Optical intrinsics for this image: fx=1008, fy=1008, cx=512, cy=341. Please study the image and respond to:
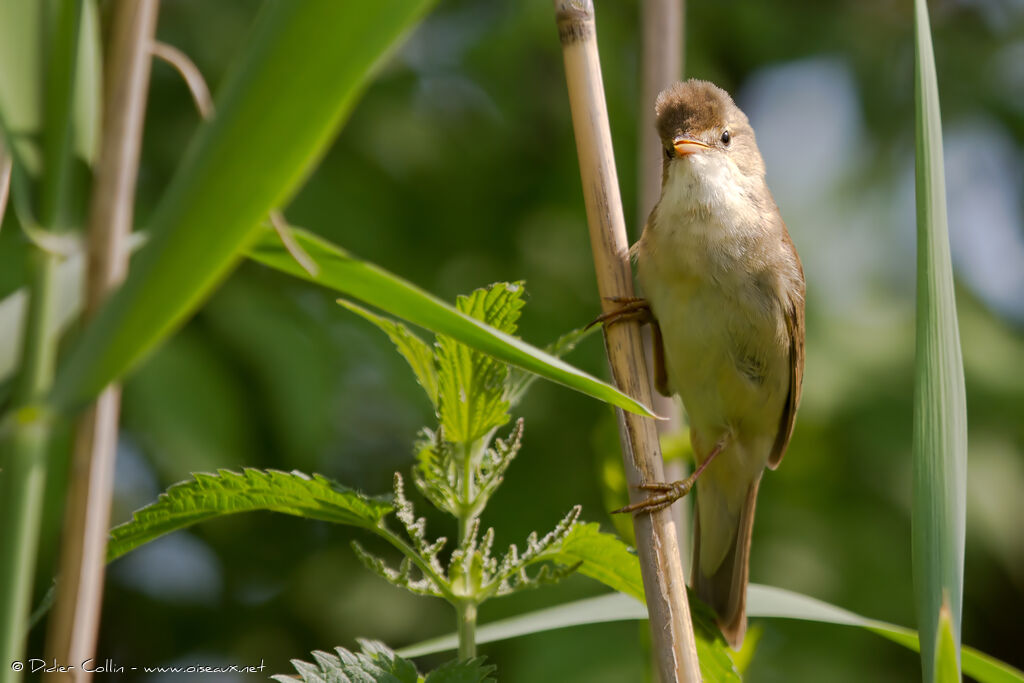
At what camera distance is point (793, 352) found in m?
1.95

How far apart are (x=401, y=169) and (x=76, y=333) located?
1922 millimetres

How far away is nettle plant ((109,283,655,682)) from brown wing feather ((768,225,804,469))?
1071 mm

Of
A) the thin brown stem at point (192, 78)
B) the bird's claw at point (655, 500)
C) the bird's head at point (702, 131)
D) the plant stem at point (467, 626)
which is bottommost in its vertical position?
the plant stem at point (467, 626)

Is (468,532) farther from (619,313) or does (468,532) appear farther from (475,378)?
(619,313)

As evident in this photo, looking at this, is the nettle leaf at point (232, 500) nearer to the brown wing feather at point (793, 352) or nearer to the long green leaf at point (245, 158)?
the long green leaf at point (245, 158)

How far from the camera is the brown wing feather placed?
1.88 m

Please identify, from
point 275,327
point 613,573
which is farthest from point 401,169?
point 613,573

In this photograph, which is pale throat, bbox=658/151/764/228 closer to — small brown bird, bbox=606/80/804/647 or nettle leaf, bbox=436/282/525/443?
small brown bird, bbox=606/80/804/647

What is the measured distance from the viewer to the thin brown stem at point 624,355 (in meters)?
0.92

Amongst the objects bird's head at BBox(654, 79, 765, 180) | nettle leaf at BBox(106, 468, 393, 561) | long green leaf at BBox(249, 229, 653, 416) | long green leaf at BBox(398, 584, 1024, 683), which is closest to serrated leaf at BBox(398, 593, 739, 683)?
long green leaf at BBox(398, 584, 1024, 683)

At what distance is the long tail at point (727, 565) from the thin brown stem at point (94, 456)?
128 centimetres

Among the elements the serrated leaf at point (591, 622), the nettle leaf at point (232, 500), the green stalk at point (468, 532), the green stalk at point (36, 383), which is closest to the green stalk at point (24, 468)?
the green stalk at point (36, 383)

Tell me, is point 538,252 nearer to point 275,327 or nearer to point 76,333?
point 275,327

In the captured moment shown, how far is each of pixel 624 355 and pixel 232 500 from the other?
1.41ft
